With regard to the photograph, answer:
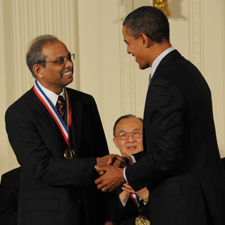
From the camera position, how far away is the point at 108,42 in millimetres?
5996

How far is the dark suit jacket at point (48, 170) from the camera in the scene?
3088 mm

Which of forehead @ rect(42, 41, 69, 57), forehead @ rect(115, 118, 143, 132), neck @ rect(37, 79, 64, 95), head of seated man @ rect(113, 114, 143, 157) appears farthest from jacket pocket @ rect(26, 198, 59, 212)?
forehead @ rect(115, 118, 143, 132)

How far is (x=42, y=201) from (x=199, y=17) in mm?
3735

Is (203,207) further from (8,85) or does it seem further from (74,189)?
(8,85)

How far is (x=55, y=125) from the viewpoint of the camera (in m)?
3.18

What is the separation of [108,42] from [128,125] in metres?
1.69

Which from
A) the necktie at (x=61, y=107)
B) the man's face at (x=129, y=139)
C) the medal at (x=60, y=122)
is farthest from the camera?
the man's face at (x=129, y=139)

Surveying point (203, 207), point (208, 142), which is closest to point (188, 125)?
point (208, 142)

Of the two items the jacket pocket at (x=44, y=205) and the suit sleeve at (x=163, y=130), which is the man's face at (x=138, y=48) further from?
the jacket pocket at (x=44, y=205)

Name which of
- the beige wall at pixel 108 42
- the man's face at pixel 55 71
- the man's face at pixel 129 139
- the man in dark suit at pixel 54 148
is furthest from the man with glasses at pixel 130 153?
the beige wall at pixel 108 42

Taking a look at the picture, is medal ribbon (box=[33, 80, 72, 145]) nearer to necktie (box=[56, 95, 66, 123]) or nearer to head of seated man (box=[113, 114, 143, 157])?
necktie (box=[56, 95, 66, 123])

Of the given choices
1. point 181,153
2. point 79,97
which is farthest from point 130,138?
point 181,153

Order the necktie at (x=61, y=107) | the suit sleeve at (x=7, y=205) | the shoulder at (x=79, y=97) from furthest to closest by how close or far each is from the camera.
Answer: the suit sleeve at (x=7, y=205)
the shoulder at (x=79, y=97)
the necktie at (x=61, y=107)

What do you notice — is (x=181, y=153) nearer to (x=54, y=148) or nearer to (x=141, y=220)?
(x=54, y=148)
